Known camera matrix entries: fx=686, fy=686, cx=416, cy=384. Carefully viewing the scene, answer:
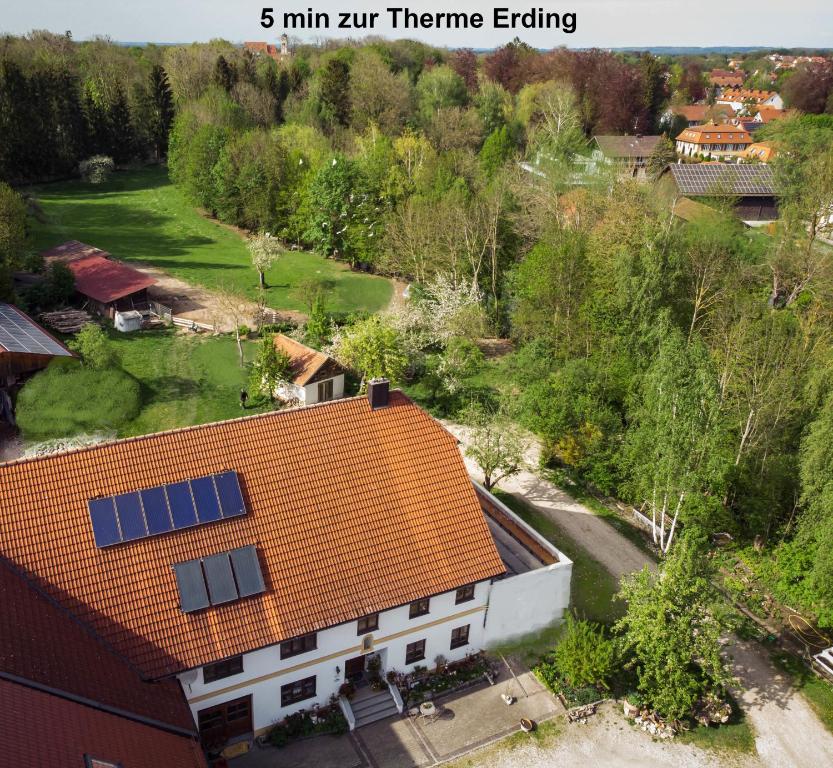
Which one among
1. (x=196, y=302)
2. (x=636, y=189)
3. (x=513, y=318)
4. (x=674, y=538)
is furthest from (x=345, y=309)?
(x=674, y=538)

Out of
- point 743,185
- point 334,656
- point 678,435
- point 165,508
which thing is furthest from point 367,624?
point 743,185

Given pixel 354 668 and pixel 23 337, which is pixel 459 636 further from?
pixel 23 337

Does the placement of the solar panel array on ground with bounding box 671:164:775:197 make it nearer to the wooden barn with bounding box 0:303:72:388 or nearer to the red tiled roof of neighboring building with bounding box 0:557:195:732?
the wooden barn with bounding box 0:303:72:388

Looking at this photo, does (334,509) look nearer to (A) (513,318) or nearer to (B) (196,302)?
(A) (513,318)

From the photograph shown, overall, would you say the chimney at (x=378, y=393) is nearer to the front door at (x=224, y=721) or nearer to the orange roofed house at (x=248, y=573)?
the orange roofed house at (x=248, y=573)

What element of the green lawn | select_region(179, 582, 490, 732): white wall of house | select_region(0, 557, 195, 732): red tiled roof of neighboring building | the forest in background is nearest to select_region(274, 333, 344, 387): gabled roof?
the forest in background

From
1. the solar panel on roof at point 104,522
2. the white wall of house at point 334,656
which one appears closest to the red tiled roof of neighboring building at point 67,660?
the white wall of house at point 334,656
